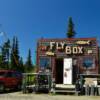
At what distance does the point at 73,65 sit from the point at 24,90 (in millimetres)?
5890

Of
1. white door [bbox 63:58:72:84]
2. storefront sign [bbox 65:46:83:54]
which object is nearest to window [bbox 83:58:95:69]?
storefront sign [bbox 65:46:83:54]

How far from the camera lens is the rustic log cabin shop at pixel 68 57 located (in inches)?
1155

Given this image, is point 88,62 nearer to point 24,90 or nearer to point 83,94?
point 83,94

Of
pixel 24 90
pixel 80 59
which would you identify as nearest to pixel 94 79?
pixel 80 59

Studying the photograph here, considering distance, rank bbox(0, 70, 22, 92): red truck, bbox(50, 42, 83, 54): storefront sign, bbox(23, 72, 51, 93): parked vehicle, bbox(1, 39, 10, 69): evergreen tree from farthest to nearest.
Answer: bbox(1, 39, 10, 69): evergreen tree, bbox(50, 42, 83, 54): storefront sign, bbox(0, 70, 22, 92): red truck, bbox(23, 72, 51, 93): parked vehicle

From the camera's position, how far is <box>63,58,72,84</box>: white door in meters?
29.2

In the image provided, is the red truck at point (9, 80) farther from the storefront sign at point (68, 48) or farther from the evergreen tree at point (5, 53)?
the evergreen tree at point (5, 53)

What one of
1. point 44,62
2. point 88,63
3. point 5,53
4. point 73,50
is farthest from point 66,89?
point 5,53

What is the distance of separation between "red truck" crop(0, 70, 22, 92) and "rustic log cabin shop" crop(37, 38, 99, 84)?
7.84 ft

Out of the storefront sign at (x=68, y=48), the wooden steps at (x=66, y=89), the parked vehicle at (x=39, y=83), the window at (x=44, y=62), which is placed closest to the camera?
A: the wooden steps at (x=66, y=89)

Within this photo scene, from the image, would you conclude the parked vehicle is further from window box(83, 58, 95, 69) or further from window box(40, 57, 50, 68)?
window box(83, 58, 95, 69)

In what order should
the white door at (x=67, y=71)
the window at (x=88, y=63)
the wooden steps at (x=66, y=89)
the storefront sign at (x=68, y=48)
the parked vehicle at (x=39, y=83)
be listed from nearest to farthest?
1. the wooden steps at (x=66, y=89)
2. the parked vehicle at (x=39, y=83)
3. the white door at (x=67, y=71)
4. the window at (x=88, y=63)
5. the storefront sign at (x=68, y=48)

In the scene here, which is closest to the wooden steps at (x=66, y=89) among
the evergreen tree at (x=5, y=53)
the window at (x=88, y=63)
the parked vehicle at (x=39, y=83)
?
the parked vehicle at (x=39, y=83)

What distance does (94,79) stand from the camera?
26.6 m
